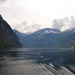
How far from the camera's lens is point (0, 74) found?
4697 cm

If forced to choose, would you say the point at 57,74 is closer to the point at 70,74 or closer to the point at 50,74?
the point at 50,74

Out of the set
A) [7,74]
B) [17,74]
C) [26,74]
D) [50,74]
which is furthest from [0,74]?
[50,74]

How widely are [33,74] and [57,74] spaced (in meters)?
10.6

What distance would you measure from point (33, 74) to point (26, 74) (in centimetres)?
307

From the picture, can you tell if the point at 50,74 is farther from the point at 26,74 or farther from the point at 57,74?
the point at 26,74

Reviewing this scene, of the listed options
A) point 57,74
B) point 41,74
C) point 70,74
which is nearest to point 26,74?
point 41,74

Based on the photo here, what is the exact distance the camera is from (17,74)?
49.0 meters

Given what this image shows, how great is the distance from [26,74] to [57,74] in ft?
44.9

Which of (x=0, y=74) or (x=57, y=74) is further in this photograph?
(x=57, y=74)

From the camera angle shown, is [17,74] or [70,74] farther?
[70,74]

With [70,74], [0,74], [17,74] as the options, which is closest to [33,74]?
[17,74]

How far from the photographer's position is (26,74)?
164 ft

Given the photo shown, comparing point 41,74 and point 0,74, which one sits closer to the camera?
A: point 0,74

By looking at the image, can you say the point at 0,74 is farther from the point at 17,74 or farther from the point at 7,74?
the point at 17,74
